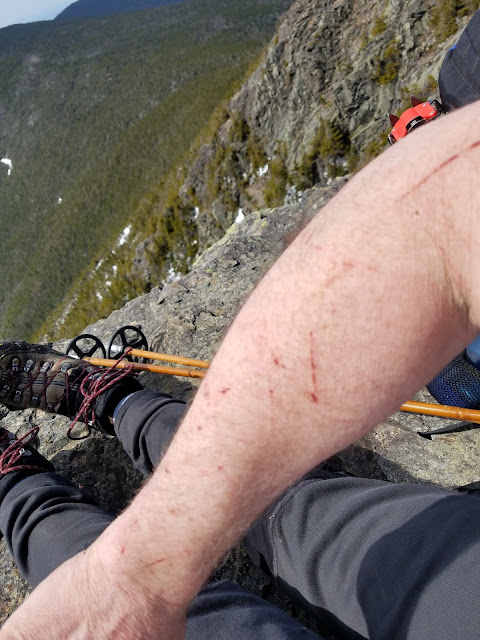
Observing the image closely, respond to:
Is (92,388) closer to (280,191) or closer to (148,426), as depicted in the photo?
(148,426)

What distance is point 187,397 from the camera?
3.43 meters

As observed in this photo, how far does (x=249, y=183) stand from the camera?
73.2 ft

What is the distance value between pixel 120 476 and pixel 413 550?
2244 mm

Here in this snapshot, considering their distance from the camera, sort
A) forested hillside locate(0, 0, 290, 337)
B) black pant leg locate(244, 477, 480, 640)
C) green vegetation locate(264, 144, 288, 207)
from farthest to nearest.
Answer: forested hillside locate(0, 0, 290, 337) → green vegetation locate(264, 144, 288, 207) → black pant leg locate(244, 477, 480, 640)

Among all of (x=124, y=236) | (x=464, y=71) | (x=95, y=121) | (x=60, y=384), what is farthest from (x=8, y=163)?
(x=464, y=71)

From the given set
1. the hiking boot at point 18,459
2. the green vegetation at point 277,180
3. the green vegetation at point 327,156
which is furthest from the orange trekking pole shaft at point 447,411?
the green vegetation at point 277,180

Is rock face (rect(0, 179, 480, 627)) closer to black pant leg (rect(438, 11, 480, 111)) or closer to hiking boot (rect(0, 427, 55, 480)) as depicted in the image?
hiking boot (rect(0, 427, 55, 480))

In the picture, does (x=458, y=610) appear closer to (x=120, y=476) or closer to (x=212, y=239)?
(x=120, y=476)

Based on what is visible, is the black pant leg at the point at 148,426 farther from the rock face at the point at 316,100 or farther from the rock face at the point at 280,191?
the rock face at the point at 316,100

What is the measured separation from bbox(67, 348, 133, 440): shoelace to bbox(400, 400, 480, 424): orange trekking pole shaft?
1996mm

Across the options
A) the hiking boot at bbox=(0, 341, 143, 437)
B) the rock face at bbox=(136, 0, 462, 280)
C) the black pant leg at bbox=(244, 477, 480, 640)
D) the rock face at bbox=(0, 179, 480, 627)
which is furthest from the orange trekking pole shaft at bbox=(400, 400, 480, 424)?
the rock face at bbox=(136, 0, 462, 280)

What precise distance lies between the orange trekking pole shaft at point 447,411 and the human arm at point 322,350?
1.78 meters

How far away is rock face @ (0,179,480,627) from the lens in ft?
8.19

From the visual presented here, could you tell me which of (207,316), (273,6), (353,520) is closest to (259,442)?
(353,520)
